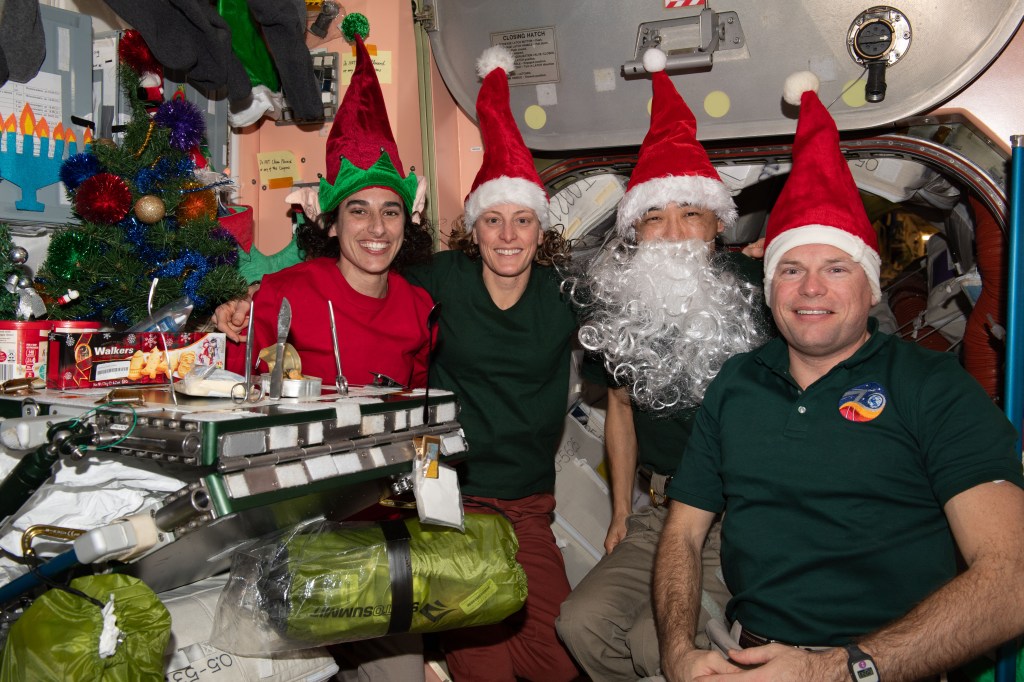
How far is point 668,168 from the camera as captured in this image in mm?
2926

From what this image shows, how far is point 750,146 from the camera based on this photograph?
3.38 m

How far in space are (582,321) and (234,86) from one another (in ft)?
5.68

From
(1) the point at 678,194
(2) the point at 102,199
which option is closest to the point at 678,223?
(1) the point at 678,194

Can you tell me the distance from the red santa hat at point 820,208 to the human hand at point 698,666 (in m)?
1.02

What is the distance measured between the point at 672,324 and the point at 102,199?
2.03 meters

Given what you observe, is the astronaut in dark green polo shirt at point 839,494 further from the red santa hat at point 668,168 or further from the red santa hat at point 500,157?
the red santa hat at point 500,157

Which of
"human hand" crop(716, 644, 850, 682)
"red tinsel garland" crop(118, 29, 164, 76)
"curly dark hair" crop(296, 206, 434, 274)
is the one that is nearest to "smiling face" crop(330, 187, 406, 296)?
"curly dark hair" crop(296, 206, 434, 274)

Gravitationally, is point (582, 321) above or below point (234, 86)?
below

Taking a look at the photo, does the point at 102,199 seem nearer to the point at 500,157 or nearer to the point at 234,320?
the point at 234,320

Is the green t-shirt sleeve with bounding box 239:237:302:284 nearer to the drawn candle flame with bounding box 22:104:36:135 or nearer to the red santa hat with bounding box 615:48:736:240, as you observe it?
the drawn candle flame with bounding box 22:104:36:135

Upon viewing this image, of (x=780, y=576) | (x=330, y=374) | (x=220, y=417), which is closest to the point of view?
(x=220, y=417)

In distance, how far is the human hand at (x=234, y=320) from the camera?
258 cm

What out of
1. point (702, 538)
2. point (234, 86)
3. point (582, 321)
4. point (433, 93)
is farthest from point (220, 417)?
point (433, 93)

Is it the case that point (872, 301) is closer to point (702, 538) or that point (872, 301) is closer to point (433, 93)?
point (702, 538)
